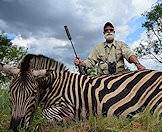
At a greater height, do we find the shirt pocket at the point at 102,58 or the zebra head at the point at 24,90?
the shirt pocket at the point at 102,58

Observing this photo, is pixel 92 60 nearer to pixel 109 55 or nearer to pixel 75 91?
pixel 109 55

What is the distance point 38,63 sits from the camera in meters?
5.39

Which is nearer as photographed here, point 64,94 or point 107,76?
point 64,94

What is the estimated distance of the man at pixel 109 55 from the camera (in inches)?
277

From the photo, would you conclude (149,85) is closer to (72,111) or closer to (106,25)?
(72,111)

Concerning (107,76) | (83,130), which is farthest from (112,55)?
(83,130)

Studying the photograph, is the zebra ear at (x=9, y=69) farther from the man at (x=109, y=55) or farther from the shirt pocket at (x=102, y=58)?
the shirt pocket at (x=102, y=58)

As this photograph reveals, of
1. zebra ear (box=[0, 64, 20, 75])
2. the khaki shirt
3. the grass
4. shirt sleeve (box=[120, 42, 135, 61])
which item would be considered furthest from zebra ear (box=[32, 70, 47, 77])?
shirt sleeve (box=[120, 42, 135, 61])

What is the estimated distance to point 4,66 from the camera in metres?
5.07

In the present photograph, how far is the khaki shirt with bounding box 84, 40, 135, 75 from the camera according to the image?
23.2 feet

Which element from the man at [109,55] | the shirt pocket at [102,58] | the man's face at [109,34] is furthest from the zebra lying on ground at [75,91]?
the man's face at [109,34]

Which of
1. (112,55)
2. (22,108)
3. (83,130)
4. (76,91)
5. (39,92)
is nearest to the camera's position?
(83,130)

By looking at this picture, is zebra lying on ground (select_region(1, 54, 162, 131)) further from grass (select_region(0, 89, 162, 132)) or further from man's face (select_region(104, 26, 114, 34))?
man's face (select_region(104, 26, 114, 34))

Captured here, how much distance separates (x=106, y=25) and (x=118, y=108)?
7.54 feet
